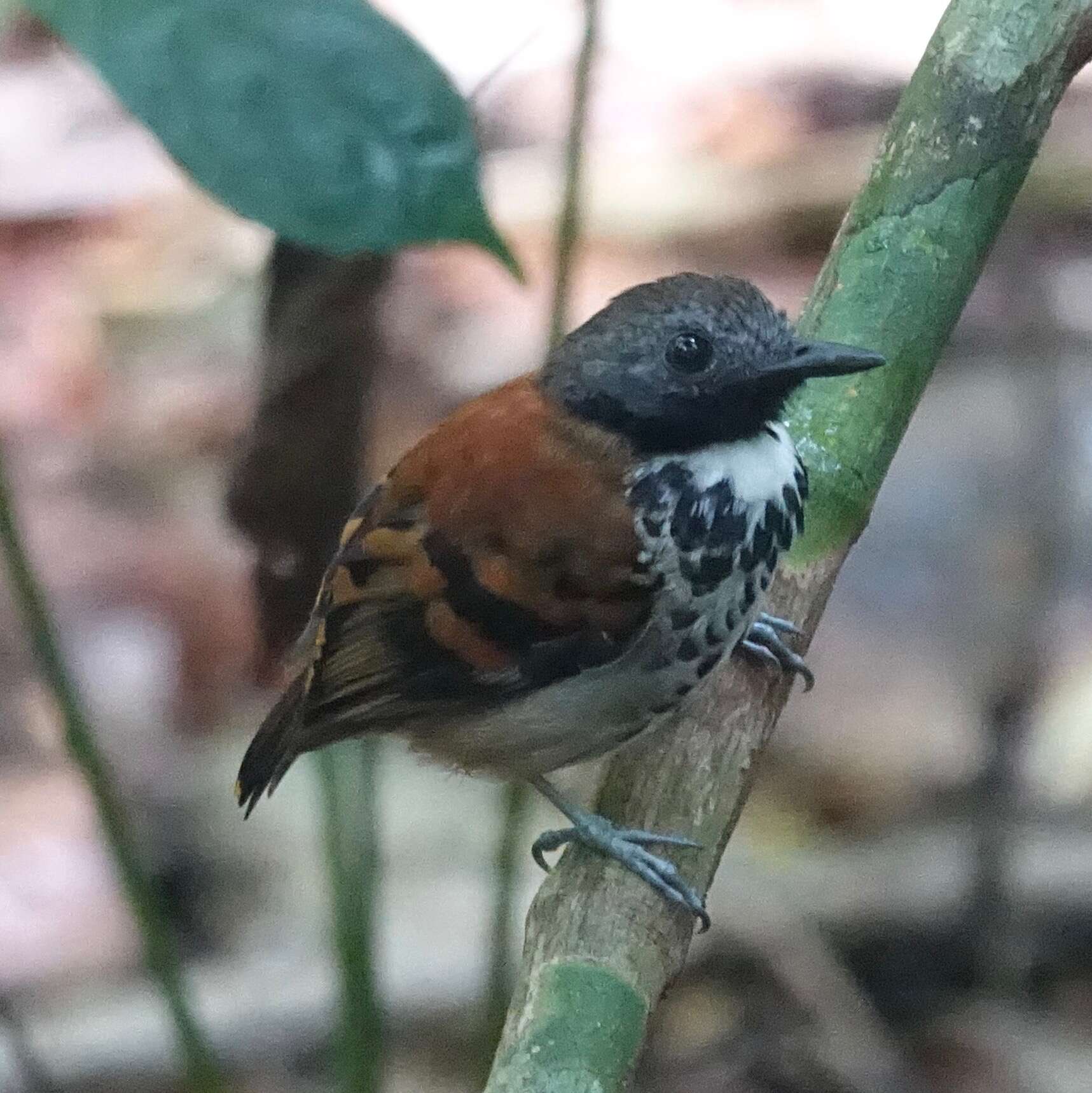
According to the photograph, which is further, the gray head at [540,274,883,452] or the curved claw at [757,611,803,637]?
the curved claw at [757,611,803,637]

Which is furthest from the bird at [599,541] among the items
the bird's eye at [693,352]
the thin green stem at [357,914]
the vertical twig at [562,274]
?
the thin green stem at [357,914]

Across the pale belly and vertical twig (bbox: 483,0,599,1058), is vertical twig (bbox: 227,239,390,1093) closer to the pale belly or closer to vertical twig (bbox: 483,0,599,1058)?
vertical twig (bbox: 483,0,599,1058)

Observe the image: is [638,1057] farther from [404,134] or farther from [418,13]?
[418,13]

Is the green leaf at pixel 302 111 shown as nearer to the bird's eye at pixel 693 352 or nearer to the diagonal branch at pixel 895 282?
the bird's eye at pixel 693 352

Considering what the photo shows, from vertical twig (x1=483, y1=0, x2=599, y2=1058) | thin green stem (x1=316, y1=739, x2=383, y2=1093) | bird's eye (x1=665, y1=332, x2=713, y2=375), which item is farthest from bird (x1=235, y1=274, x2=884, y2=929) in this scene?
thin green stem (x1=316, y1=739, x2=383, y2=1093)

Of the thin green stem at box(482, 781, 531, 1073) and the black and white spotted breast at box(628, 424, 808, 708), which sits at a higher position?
the black and white spotted breast at box(628, 424, 808, 708)

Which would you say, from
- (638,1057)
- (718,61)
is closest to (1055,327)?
(718,61)
